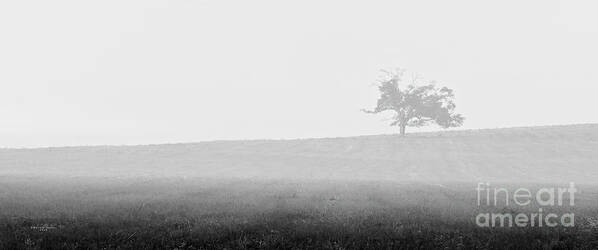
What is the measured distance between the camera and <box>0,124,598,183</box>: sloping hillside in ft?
151

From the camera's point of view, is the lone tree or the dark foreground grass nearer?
the dark foreground grass

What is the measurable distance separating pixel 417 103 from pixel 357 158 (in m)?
18.5

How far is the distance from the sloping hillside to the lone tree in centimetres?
294

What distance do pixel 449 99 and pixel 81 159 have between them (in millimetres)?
53759

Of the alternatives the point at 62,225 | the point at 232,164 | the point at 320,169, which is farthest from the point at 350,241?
the point at 232,164

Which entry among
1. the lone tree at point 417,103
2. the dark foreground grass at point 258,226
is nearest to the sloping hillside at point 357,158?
the lone tree at point 417,103

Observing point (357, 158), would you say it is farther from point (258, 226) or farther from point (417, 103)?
point (258, 226)

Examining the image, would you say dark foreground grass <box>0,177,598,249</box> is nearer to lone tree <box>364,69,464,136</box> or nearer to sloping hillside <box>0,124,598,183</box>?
sloping hillside <box>0,124,598,183</box>

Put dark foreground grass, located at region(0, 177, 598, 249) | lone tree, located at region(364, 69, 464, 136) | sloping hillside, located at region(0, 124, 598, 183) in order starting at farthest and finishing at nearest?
lone tree, located at region(364, 69, 464, 136)
sloping hillside, located at region(0, 124, 598, 183)
dark foreground grass, located at region(0, 177, 598, 249)

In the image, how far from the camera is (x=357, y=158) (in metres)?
54.8

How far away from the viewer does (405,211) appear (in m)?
14.4

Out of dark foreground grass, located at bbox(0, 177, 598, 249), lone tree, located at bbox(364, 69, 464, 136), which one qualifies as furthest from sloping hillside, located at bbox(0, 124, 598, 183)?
dark foreground grass, located at bbox(0, 177, 598, 249)

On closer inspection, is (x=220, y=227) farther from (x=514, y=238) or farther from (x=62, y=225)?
(x=514, y=238)

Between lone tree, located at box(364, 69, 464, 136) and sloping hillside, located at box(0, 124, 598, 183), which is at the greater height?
lone tree, located at box(364, 69, 464, 136)
